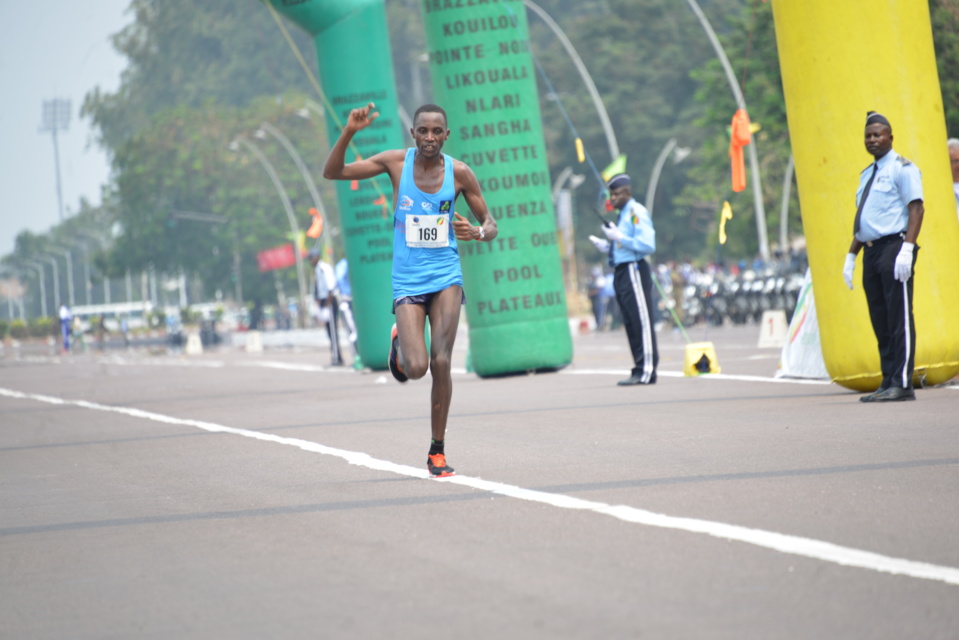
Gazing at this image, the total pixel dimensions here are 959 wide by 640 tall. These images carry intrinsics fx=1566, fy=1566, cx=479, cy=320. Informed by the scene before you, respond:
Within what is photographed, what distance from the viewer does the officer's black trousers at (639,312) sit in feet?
51.4

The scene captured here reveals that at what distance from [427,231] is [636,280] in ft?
23.9

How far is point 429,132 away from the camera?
8.61m

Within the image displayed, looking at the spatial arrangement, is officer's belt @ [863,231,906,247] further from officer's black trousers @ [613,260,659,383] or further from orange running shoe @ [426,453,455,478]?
orange running shoe @ [426,453,455,478]

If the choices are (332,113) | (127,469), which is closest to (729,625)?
(127,469)

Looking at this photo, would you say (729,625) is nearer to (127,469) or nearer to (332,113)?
(127,469)

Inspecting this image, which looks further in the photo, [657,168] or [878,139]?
[657,168]

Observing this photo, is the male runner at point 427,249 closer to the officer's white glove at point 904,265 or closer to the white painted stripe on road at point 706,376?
the officer's white glove at point 904,265

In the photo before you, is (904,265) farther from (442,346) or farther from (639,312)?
(639,312)

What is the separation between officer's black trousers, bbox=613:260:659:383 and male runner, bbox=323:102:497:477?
7024 millimetres

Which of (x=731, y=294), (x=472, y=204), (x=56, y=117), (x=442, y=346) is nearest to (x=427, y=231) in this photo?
(x=472, y=204)

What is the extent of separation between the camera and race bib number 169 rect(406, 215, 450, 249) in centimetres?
870

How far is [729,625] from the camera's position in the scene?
4.58 metres

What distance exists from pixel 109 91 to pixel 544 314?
92592 mm

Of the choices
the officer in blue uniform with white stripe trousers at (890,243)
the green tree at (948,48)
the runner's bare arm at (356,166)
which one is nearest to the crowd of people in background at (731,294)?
the green tree at (948,48)
